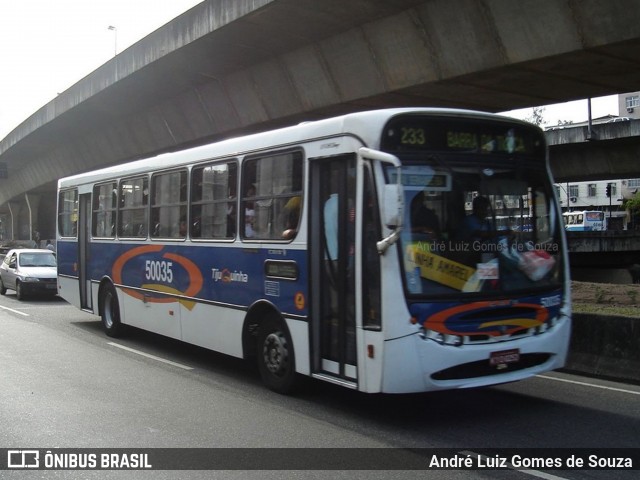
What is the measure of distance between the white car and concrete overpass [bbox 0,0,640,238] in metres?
5.68

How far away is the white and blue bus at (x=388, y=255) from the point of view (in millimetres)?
5977

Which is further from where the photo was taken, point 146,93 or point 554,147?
point 554,147

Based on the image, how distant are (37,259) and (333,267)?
16.9 m

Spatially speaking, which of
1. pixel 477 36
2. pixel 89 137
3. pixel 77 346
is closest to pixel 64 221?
pixel 77 346

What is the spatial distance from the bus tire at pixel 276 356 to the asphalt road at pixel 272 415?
0.60ft

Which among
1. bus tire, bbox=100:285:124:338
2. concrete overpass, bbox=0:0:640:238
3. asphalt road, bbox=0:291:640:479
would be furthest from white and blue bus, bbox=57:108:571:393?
concrete overpass, bbox=0:0:640:238

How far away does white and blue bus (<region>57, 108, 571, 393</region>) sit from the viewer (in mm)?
5977

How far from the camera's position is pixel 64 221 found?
14484 millimetres

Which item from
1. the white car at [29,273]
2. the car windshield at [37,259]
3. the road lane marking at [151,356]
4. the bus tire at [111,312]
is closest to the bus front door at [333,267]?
the road lane marking at [151,356]

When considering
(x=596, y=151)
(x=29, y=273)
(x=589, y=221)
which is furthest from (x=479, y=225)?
(x=589, y=221)

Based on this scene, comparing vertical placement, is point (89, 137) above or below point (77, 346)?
above

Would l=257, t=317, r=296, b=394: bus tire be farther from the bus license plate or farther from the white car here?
the white car

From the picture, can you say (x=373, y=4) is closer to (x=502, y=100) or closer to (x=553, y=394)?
(x=502, y=100)

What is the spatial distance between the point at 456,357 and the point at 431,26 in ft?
26.1
